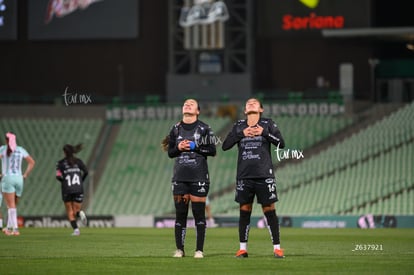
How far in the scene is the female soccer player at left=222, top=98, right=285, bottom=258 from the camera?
18141mm

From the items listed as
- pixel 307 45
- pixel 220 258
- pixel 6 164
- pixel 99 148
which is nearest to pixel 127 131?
pixel 99 148

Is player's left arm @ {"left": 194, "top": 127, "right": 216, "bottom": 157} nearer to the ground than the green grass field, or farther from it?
farther from it

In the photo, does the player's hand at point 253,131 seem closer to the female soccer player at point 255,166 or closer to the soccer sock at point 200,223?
the female soccer player at point 255,166

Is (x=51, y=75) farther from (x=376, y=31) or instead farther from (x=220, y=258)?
(x=220, y=258)

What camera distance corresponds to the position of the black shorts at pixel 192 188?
725 inches

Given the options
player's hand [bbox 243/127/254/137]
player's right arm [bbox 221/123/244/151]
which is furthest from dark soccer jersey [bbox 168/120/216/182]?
player's hand [bbox 243/127/254/137]

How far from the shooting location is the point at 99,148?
156 feet

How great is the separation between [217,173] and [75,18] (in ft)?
27.0

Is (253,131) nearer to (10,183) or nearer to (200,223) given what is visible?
(200,223)

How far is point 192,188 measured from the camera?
18469mm

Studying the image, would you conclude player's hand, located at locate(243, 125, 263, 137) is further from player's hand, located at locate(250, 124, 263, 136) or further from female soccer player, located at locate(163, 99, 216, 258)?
female soccer player, located at locate(163, 99, 216, 258)

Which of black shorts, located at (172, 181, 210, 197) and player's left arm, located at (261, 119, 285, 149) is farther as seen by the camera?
black shorts, located at (172, 181, 210, 197)

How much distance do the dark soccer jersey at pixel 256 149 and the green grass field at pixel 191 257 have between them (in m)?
1.30

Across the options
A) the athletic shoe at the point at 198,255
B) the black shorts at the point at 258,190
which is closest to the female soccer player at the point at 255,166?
the black shorts at the point at 258,190
